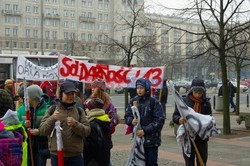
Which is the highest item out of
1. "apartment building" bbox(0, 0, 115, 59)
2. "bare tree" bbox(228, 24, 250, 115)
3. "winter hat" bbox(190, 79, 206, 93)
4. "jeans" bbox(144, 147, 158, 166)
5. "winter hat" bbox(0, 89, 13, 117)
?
"apartment building" bbox(0, 0, 115, 59)

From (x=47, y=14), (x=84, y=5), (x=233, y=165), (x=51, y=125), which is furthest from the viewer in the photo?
(x=84, y=5)

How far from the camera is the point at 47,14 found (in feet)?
315

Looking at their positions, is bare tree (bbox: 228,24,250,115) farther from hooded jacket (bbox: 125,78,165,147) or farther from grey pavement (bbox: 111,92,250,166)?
hooded jacket (bbox: 125,78,165,147)

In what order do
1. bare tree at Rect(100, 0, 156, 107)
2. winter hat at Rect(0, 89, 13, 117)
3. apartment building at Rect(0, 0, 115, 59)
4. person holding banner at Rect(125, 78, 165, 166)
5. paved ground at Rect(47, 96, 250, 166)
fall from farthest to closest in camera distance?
1. apartment building at Rect(0, 0, 115, 59)
2. bare tree at Rect(100, 0, 156, 107)
3. paved ground at Rect(47, 96, 250, 166)
4. person holding banner at Rect(125, 78, 165, 166)
5. winter hat at Rect(0, 89, 13, 117)

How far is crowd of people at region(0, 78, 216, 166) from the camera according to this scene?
5.10m

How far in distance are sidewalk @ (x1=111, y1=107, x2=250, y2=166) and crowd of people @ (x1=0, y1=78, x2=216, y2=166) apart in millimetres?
2719

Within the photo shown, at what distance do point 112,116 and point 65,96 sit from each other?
4.51 feet

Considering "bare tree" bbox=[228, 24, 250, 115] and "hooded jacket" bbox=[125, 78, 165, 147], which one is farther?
"bare tree" bbox=[228, 24, 250, 115]

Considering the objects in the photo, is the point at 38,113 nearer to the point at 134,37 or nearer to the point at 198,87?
the point at 198,87

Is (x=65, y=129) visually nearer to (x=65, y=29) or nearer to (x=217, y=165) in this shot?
(x=217, y=165)

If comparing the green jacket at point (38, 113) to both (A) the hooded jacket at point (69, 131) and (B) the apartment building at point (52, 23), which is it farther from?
(B) the apartment building at point (52, 23)

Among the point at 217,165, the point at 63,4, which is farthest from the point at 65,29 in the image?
the point at 217,165

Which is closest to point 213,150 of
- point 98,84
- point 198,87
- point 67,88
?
point 198,87

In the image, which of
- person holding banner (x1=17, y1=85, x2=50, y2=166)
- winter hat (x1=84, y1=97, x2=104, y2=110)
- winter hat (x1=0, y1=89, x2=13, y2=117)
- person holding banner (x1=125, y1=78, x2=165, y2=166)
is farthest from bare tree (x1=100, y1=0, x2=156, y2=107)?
winter hat (x1=0, y1=89, x2=13, y2=117)
